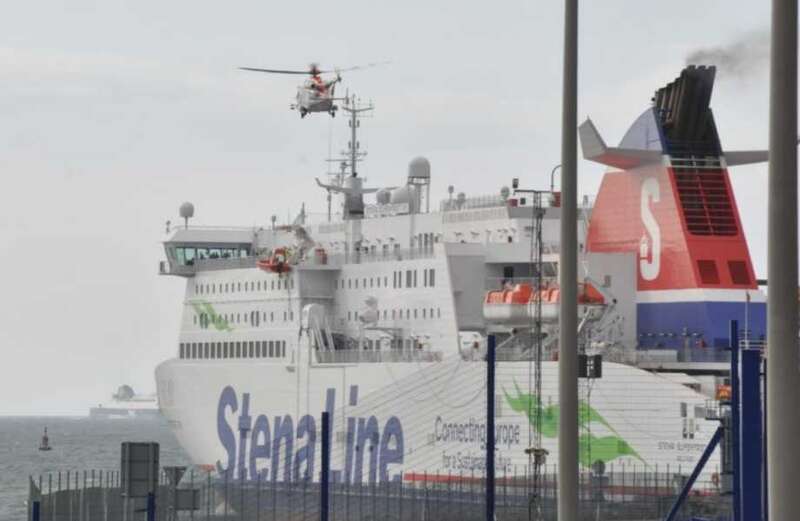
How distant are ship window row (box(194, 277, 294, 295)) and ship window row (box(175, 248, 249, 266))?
1.17m

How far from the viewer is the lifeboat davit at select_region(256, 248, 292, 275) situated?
6438 centimetres

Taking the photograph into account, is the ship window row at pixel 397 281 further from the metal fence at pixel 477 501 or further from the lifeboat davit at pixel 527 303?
the metal fence at pixel 477 501

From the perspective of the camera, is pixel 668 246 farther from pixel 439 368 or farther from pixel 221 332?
pixel 221 332

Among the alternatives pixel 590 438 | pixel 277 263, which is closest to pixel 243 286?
pixel 277 263

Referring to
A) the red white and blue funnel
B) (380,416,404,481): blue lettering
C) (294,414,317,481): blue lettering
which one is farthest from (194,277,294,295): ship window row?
the red white and blue funnel

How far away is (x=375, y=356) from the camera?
58.4 meters

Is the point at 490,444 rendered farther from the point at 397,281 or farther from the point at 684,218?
the point at 397,281

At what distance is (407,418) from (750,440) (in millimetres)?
31902

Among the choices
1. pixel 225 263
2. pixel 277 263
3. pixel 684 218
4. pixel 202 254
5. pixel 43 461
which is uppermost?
pixel 202 254

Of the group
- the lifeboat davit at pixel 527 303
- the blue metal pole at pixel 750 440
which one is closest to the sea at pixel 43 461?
the lifeboat davit at pixel 527 303

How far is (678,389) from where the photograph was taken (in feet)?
160

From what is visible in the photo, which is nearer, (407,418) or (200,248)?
(407,418)

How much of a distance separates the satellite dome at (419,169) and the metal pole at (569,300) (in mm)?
46281

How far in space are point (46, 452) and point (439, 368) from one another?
9956cm
